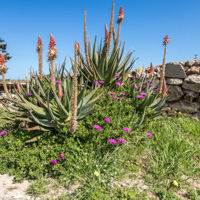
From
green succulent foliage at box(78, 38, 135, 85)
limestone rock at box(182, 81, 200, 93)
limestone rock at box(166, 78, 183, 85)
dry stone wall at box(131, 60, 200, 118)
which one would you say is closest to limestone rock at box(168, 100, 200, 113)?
dry stone wall at box(131, 60, 200, 118)

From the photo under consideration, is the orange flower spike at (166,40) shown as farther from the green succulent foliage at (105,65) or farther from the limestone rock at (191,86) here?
the limestone rock at (191,86)

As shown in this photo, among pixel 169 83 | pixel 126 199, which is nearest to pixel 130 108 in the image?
pixel 126 199

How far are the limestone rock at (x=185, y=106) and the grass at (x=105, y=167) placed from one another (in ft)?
8.68

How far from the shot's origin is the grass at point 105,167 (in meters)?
2.22

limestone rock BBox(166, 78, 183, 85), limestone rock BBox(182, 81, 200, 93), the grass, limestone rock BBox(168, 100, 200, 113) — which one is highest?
limestone rock BBox(166, 78, 183, 85)

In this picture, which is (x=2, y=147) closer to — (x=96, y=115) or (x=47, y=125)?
(x=47, y=125)

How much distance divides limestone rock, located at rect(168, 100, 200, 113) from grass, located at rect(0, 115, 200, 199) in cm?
265

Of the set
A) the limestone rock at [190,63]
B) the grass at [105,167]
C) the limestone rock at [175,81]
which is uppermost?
the limestone rock at [190,63]

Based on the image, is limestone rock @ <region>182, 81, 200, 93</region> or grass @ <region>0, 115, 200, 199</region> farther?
limestone rock @ <region>182, 81, 200, 93</region>

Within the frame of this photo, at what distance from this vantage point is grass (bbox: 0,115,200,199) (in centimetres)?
222

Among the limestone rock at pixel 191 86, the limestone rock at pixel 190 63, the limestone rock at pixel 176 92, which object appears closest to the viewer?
the limestone rock at pixel 191 86

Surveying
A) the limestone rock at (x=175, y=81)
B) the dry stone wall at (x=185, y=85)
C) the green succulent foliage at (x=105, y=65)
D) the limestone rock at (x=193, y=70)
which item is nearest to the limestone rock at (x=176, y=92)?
the dry stone wall at (x=185, y=85)

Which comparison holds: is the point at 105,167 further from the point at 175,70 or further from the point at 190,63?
the point at 190,63

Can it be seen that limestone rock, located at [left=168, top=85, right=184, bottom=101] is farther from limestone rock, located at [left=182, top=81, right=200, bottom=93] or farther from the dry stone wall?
limestone rock, located at [left=182, top=81, right=200, bottom=93]
